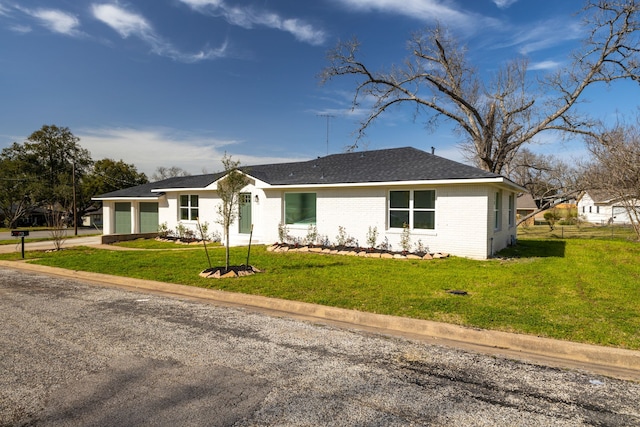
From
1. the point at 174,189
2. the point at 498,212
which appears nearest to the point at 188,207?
the point at 174,189

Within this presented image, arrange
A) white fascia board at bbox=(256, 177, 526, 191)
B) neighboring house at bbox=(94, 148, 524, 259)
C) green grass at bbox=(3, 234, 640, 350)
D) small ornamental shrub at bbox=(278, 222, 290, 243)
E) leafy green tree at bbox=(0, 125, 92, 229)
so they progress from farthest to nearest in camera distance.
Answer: leafy green tree at bbox=(0, 125, 92, 229)
small ornamental shrub at bbox=(278, 222, 290, 243)
neighboring house at bbox=(94, 148, 524, 259)
white fascia board at bbox=(256, 177, 526, 191)
green grass at bbox=(3, 234, 640, 350)

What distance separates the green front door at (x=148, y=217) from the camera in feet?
74.4

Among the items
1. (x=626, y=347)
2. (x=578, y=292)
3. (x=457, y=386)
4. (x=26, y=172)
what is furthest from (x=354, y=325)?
(x=26, y=172)

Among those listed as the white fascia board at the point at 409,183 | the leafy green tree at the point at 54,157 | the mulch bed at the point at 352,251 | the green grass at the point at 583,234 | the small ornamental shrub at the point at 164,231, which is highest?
the leafy green tree at the point at 54,157

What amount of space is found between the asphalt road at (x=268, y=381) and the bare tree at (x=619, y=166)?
19.0 meters

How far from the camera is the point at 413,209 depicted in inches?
528

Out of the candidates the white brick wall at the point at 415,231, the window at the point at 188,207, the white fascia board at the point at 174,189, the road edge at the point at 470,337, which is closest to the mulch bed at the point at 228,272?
the road edge at the point at 470,337

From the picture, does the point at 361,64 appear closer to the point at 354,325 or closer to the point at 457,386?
the point at 354,325

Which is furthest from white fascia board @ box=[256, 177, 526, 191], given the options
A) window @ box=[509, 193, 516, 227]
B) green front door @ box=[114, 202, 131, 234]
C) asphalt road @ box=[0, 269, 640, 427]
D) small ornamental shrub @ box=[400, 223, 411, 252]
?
green front door @ box=[114, 202, 131, 234]

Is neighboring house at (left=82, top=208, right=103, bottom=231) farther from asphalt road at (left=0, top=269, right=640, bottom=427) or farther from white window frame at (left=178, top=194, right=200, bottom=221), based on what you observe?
asphalt road at (left=0, top=269, right=640, bottom=427)

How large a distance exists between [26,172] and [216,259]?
1981 inches

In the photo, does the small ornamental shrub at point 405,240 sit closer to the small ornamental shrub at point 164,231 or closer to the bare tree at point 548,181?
the bare tree at point 548,181

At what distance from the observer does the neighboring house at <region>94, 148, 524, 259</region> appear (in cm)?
1241

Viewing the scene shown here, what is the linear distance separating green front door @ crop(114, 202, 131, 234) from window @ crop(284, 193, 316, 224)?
13.2 metres
